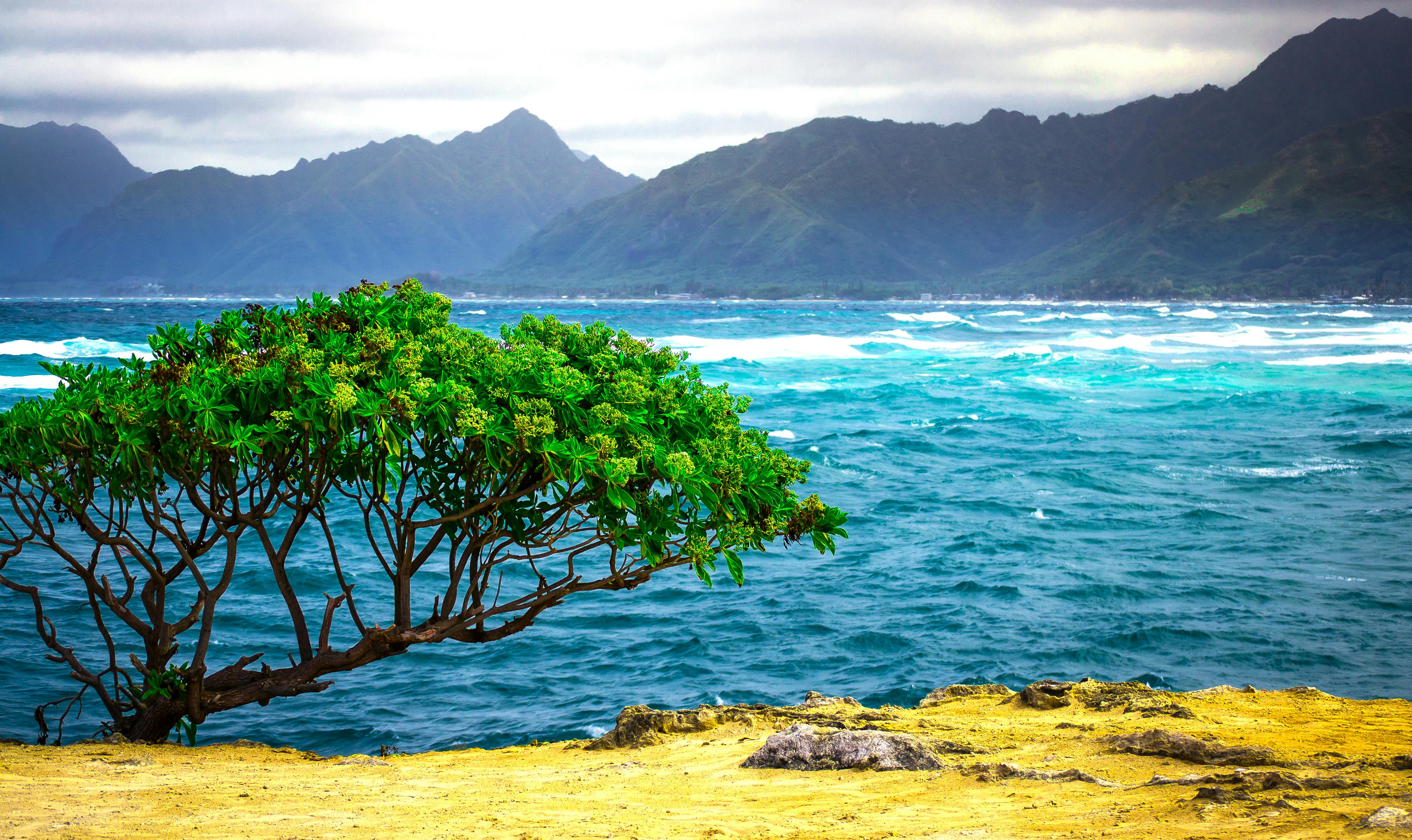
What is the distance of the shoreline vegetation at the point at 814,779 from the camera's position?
17.6ft

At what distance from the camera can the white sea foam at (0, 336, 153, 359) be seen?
50688 mm

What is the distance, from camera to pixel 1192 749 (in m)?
6.60

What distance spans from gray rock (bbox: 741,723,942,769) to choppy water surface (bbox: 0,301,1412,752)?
4.20 metres

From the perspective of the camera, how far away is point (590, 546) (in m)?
7.44

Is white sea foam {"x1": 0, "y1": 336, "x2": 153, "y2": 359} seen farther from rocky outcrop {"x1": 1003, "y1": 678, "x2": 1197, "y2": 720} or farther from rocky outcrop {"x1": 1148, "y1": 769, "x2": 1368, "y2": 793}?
rocky outcrop {"x1": 1148, "y1": 769, "x2": 1368, "y2": 793}

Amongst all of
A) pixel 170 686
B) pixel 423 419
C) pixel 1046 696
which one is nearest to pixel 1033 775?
pixel 1046 696

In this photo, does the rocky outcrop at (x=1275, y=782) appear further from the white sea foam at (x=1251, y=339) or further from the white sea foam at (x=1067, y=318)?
the white sea foam at (x=1067, y=318)

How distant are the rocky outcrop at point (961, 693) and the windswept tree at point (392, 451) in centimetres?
299


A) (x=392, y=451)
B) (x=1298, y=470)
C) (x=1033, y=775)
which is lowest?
(x=1298, y=470)

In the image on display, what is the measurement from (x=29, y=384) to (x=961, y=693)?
42.8 meters

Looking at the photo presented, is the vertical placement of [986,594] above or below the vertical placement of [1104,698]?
below

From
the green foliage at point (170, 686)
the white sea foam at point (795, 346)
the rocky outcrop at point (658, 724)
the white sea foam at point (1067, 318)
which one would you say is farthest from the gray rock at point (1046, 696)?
the white sea foam at point (1067, 318)

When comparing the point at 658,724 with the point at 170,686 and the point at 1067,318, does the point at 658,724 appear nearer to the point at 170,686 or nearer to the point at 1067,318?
the point at 170,686

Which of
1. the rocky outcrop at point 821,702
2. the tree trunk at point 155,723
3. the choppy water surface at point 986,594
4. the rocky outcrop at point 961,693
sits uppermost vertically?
the tree trunk at point 155,723
